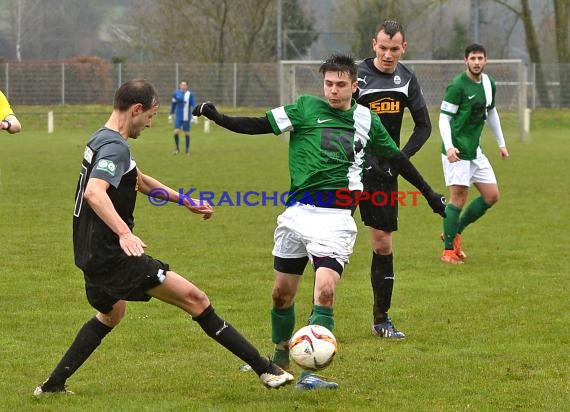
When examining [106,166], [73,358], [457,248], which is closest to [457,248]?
[457,248]

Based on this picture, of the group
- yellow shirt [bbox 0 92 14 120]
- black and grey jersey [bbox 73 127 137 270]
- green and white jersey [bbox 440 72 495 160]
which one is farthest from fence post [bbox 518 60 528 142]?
black and grey jersey [bbox 73 127 137 270]

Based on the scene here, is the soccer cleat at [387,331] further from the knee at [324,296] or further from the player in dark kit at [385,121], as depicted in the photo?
the knee at [324,296]

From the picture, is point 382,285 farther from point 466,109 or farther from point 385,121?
point 466,109

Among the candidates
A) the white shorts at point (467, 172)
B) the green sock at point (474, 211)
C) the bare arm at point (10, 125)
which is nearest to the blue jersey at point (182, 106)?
the green sock at point (474, 211)

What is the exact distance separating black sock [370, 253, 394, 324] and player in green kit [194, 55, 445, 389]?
1.39 metres

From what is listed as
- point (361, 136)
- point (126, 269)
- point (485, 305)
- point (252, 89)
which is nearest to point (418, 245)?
point (485, 305)

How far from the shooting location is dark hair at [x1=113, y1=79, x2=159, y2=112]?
5449 millimetres

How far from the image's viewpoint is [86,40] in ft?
244

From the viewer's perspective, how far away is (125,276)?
17.8 feet

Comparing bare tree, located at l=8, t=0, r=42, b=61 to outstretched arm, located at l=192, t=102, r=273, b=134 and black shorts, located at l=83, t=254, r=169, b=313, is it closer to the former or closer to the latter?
outstretched arm, located at l=192, t=102, r=273, b=134

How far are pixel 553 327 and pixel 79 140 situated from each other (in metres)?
27.8

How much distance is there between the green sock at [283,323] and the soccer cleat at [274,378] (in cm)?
59

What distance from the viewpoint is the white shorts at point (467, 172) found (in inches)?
428

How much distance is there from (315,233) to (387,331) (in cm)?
168
